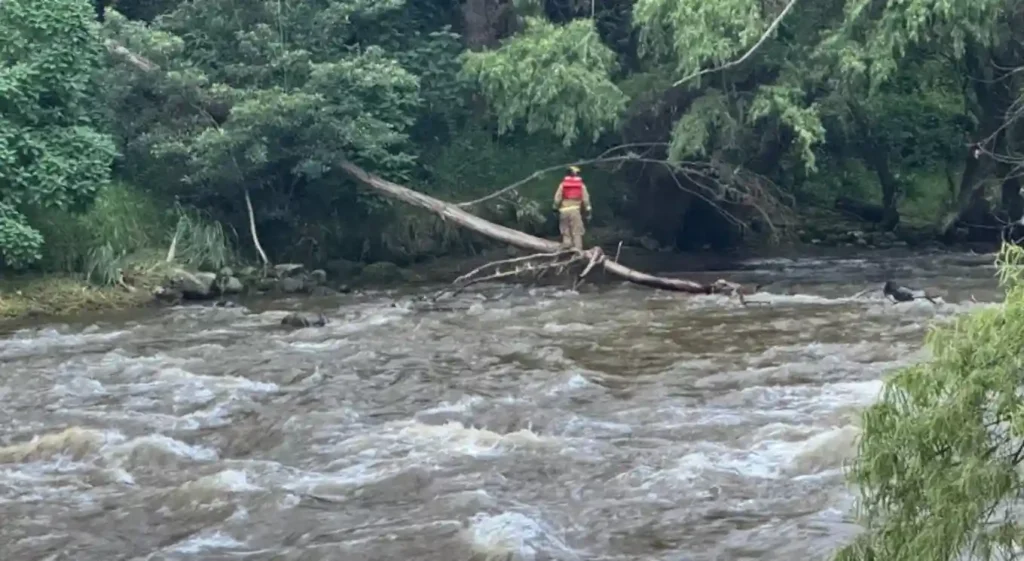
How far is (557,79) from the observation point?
1838 centimetres

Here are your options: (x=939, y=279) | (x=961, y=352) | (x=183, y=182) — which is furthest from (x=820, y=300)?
(x=961, y=352)

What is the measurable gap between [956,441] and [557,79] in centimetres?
1518

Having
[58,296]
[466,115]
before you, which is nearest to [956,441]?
[58,296]

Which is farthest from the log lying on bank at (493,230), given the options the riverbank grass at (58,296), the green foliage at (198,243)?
the riverbank grass at (58,296)

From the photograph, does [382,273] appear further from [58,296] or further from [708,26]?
[708,26]

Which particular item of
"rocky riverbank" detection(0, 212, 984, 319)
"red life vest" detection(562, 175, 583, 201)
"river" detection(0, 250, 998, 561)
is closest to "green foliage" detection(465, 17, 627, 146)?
"red life vest" detection(562, 175, 583, 201)

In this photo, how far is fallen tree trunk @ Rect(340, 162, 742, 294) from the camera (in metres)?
→ 14.0

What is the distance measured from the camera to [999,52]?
19.4 meters

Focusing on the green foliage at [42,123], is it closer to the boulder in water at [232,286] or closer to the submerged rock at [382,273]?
→ the boulder in water at [232,286]

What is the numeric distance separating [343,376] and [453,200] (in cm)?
1058

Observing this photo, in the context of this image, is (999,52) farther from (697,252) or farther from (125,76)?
(125,76)

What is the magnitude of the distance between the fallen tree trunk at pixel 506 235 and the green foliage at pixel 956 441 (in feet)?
32.5

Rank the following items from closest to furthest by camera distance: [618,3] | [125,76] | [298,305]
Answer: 1. [298,305]
2. [125,76]
3. [618,3]

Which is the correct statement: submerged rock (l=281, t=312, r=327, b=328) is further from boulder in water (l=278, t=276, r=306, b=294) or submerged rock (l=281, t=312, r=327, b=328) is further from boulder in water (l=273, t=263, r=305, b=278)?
boulder in water (l=273, t=263, r=305, b=278)
